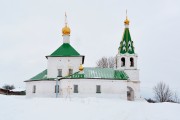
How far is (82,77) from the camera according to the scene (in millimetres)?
37594

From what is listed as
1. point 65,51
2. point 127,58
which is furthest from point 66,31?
point 127,58

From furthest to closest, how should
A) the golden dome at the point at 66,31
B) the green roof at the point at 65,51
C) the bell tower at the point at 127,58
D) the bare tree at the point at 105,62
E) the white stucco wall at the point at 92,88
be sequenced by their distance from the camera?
1. the bare tree at the point at 105,62
2. the golden dome at the point at 66,31
3. the bell tower at the point at 127,58
4. the green roof at the point at 65,51
5. the white stucco wall at the point at 92,88

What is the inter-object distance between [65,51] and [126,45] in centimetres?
848

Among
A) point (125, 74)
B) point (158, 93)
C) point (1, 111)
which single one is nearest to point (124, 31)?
point (125, 74)

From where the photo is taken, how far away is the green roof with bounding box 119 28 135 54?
4191 centimetres

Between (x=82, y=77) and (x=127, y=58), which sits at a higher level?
(x=127, y=58)

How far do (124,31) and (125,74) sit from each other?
6.64m

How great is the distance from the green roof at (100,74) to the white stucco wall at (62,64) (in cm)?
155

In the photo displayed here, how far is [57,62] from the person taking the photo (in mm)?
40562

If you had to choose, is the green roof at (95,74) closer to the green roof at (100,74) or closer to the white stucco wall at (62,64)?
the green roof at (100,74)

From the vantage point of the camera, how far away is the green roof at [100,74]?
125ft

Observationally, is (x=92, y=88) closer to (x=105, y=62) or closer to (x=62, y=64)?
(x=62, y=64)

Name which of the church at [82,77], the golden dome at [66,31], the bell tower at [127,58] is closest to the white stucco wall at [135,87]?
the church at [82,77]

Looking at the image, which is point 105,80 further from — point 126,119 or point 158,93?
point 158,93
